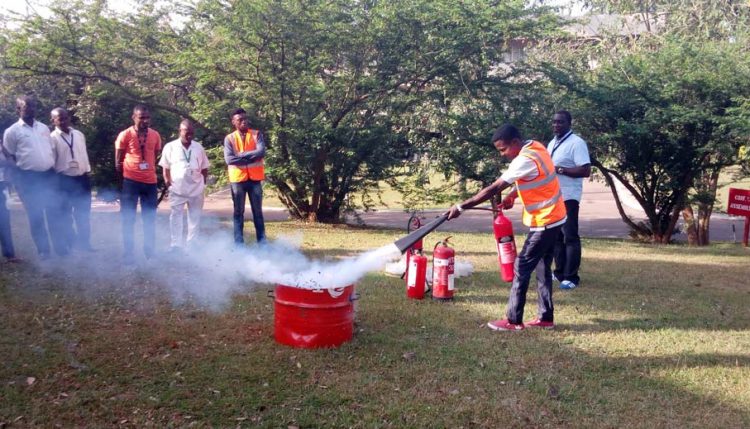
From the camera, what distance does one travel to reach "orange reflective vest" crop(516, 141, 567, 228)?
565cm

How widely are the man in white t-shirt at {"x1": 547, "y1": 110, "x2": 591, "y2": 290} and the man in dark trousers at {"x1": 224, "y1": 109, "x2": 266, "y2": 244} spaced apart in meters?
4.05

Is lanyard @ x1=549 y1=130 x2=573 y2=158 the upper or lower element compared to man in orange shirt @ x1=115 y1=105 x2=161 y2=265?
upper

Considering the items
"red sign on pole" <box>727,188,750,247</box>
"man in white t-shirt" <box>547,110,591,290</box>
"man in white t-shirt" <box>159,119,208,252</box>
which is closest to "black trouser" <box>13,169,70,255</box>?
"man in white t-shirt" <box>159,119,208,252</box>

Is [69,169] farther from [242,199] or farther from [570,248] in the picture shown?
[570,248]

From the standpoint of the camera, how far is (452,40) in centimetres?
1256

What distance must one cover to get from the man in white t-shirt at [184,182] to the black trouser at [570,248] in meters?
4.94

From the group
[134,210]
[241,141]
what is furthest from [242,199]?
[134,210]

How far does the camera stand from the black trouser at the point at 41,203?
8000 millimetres

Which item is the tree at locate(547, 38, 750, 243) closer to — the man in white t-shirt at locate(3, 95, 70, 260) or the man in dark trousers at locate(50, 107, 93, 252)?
the man in dark trousers at locate(50, 107, 93, 252)

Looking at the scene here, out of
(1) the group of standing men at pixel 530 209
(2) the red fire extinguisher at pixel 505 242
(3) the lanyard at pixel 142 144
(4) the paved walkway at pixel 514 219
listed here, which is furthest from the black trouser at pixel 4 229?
(4) the paved walkway at pixel 514 219

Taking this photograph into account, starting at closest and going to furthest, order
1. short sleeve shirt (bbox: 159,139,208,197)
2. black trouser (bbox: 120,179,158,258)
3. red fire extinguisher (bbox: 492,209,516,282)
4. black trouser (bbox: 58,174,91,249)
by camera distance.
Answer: red fire extinguisher (bbox: 492,209,516,282) → black trouser (bbox: 120,179,158,258) → black trouser (bbox: 58,174,91,249) → short sleeve shirt (bbox: 159,139,208,197)

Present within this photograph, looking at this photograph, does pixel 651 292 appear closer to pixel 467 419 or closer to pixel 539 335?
pixel 539 335

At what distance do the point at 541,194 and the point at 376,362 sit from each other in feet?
7.18

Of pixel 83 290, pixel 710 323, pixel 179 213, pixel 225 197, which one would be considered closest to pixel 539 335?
pixel 710 323
